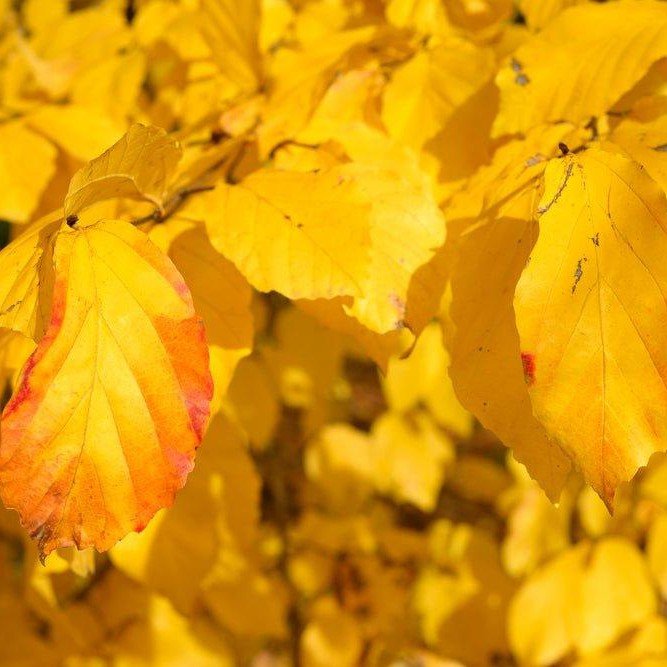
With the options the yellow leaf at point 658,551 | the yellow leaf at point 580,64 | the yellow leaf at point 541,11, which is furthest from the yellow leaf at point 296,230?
the yellow leaf at point 658,551

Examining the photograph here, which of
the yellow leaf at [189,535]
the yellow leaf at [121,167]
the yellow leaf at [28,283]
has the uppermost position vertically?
the yellow leaf at [121,167]

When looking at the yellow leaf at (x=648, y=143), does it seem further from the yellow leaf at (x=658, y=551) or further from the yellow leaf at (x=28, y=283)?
the yellow leaf at (x=658, y=551)

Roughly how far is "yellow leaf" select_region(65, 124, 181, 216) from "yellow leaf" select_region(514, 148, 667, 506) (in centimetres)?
21

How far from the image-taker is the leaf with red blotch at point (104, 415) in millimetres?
387

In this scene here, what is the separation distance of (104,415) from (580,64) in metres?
0.38

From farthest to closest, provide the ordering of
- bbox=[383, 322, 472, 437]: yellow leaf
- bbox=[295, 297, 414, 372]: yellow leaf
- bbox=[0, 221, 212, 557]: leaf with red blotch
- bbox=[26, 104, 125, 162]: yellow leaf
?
1. bbox=[383, 322, 472, 437]: yellow leaf
2. bbox=[26, 104, 125, 162]: yellow leaf
3. bbox=[295, 297, 414, 372]: yellow leaf
4. bbox=[0, 221, 212, 557]: leaf with red blotch

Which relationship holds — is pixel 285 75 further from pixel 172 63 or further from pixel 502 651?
pixel 502 651

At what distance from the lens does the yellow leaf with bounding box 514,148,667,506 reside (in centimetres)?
39

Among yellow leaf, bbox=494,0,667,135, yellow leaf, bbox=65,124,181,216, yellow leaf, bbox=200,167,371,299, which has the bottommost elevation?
yellow leaf, bbox=494,0,667,135

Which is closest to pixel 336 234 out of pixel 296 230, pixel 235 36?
pixel 296 230

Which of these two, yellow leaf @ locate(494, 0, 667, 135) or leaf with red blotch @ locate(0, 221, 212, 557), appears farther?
yellow leaf @ locate(494, 0, 667, 135)

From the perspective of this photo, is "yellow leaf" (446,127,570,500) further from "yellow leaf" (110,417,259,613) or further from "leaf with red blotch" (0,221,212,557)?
"yellow leaf" (110,417,259,613)

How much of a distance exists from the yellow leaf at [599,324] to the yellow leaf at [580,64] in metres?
0.14

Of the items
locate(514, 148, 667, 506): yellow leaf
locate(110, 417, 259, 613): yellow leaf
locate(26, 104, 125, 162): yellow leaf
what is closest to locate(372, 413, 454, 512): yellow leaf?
locate(110, 417, 259, 613): yellow leaf
